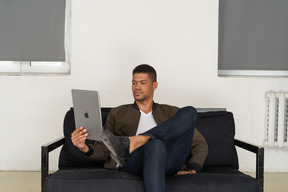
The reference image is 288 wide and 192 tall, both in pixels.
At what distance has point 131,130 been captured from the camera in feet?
7.70

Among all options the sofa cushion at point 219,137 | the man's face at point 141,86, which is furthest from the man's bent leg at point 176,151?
the man's face at point 141,86

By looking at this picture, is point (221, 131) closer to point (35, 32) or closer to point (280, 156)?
point (280, 156)

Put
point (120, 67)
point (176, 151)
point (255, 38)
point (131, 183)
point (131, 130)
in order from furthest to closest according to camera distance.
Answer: point (255, 38) → point (120, 67) → point (131, 130) → point (176, 151) → point (131, 183)

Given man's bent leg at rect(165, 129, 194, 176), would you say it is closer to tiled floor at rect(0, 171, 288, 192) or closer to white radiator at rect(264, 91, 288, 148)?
tiled floor at rect(0, 171, 288, 192)

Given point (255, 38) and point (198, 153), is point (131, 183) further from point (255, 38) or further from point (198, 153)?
point (255, 38)

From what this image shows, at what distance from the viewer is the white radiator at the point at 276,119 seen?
346 centimetres

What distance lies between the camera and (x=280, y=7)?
3.65 m

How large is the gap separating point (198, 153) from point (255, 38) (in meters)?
1.97

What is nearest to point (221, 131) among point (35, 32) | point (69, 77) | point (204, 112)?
point (204, 112)

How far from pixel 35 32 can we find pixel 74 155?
5.95 feet

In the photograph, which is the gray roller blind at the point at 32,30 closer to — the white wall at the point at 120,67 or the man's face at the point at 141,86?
the white wall at the point at 120,67

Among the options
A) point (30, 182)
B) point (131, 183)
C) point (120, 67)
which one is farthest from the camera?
point (120, 67)

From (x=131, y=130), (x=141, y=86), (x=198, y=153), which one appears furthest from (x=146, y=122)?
(x=198, y=153)

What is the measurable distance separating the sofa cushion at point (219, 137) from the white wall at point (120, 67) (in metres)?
1.08
